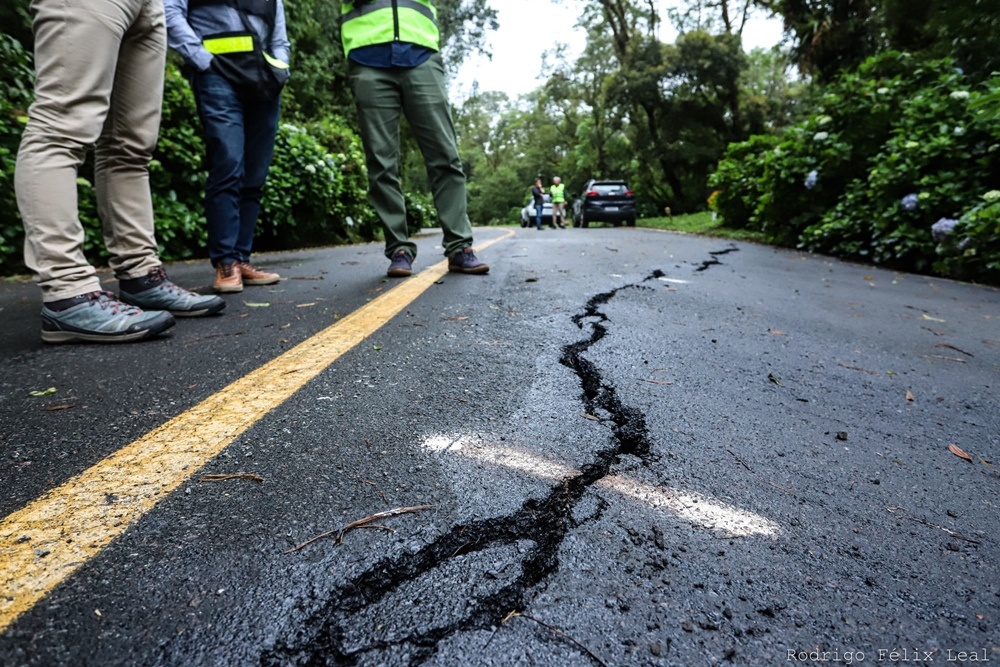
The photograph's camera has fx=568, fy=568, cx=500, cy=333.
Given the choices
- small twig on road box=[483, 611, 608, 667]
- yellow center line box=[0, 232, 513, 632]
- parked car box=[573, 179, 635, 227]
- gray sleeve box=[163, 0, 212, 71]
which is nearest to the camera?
small twig on road box=[483, 611, 608, 667]

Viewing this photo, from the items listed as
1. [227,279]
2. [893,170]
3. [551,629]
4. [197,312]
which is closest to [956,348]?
[551,629]

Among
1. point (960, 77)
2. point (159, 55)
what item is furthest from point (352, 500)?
point (960, 77)

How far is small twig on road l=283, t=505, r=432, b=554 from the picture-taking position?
901mm

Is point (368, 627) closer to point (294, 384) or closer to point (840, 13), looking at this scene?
point (294, 384)

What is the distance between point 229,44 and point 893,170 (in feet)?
20.2

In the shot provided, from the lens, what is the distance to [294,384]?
5.31 feet

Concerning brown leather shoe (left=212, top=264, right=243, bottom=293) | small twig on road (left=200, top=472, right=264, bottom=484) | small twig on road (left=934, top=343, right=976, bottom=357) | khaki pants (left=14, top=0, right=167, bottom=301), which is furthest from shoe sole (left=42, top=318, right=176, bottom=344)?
small twig on road (left=934, top=343, right=976, bottom=357)

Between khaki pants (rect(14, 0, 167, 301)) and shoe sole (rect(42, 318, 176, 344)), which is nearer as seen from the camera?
Result: khaki pants (rect(14, 0, 167, 301))

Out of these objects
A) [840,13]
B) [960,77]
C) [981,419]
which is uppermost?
[840,13]

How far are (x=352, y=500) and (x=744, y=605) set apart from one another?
2.15 feet

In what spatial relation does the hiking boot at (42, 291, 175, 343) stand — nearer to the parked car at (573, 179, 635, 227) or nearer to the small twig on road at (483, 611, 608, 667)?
the small twig on road at (483, 611, 608, 667)

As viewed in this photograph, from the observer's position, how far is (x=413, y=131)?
12.0 ft

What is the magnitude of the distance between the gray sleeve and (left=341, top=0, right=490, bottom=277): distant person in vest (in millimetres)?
914

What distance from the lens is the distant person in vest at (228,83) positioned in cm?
306
